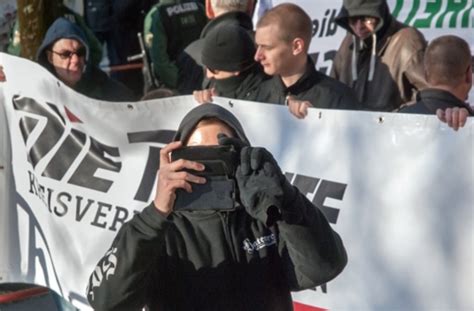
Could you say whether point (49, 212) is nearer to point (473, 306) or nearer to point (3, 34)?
point (473, 306)

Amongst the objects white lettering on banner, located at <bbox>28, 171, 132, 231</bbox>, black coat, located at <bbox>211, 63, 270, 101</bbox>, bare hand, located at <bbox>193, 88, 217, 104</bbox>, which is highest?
bare hand, located at <bbox>193, 88, 217, 104</bbox>

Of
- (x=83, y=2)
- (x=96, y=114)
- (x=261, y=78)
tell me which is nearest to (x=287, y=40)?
(x=261, y=78)

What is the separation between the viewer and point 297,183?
591 cm

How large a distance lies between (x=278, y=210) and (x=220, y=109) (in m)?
0.40

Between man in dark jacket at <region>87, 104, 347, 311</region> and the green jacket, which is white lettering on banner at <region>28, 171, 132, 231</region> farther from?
the green jacket

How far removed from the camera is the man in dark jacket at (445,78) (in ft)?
20.5

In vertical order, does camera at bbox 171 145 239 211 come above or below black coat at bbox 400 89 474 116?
above

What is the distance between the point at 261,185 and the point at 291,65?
3.30m

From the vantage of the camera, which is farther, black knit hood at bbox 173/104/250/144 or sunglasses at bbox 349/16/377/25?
sunglasses at bbox 349/16/377/25

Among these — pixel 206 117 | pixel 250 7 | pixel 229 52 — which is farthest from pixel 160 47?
pixel 206 117

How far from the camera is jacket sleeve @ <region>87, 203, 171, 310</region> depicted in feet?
12.3

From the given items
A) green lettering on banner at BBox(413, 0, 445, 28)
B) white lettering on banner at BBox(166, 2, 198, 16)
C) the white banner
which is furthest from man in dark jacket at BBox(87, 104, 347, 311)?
white lettering on banner at BBox(166, 2, 198, 16)

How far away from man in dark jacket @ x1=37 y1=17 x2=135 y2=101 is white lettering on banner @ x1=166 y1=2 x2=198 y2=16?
7.91 ft

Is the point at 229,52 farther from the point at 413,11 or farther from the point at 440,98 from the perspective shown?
the point at 413,11
